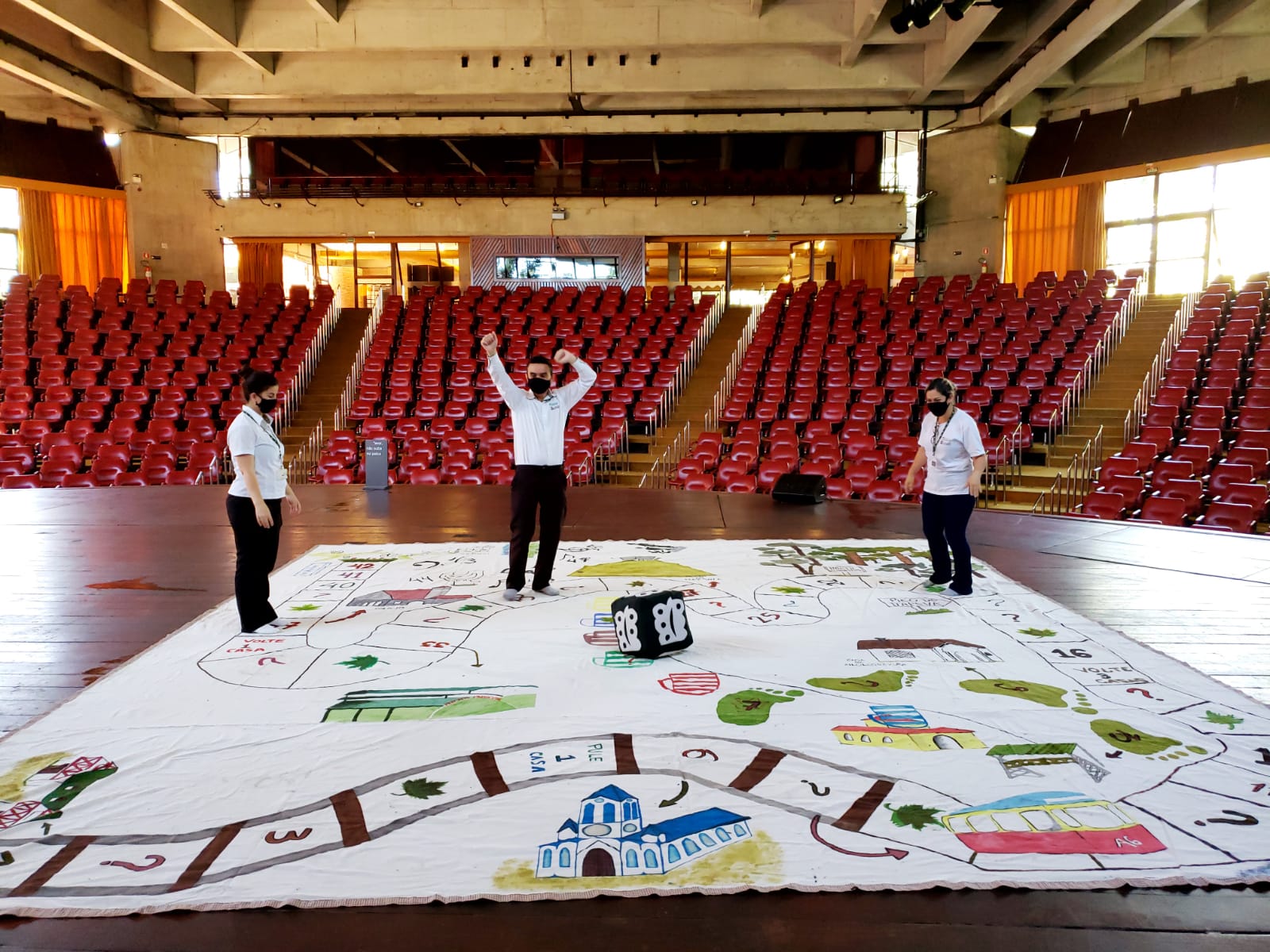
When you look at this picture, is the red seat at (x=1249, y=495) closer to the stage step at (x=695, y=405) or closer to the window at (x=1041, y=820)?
the stage step at (x=695, y=405)

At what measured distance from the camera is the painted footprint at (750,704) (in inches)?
123

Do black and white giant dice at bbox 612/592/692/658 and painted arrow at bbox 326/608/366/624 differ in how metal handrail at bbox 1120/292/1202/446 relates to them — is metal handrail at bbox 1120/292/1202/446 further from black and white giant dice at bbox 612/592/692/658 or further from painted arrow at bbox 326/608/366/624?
painted arrow at bbox 326/608/366/624

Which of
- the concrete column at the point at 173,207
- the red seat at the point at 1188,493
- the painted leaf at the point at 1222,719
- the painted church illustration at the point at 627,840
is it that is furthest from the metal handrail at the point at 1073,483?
the concrete column at the point at 173,207

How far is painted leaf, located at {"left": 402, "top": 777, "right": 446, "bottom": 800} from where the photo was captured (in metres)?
2.55

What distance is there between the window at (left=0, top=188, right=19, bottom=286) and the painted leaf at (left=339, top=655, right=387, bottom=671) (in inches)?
781

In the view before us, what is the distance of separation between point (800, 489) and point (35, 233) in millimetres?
19370

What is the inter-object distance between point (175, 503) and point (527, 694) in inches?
275

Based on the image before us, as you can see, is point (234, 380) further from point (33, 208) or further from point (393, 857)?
point (393, 857)

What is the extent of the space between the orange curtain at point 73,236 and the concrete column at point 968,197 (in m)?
19.4

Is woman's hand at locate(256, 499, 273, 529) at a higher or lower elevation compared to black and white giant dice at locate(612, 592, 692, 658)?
higher

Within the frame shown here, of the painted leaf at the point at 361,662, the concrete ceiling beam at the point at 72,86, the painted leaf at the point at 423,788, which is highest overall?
the concrete ceiling beam at the point at 72,86

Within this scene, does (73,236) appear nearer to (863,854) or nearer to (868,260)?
(868,260)

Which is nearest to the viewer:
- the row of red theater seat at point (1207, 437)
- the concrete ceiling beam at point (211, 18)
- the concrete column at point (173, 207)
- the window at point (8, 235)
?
the row of red theater seat at point (1207, 437)

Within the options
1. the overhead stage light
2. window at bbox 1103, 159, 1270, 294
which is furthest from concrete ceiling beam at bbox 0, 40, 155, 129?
window at bbox 1103, 159, 1270, 294
